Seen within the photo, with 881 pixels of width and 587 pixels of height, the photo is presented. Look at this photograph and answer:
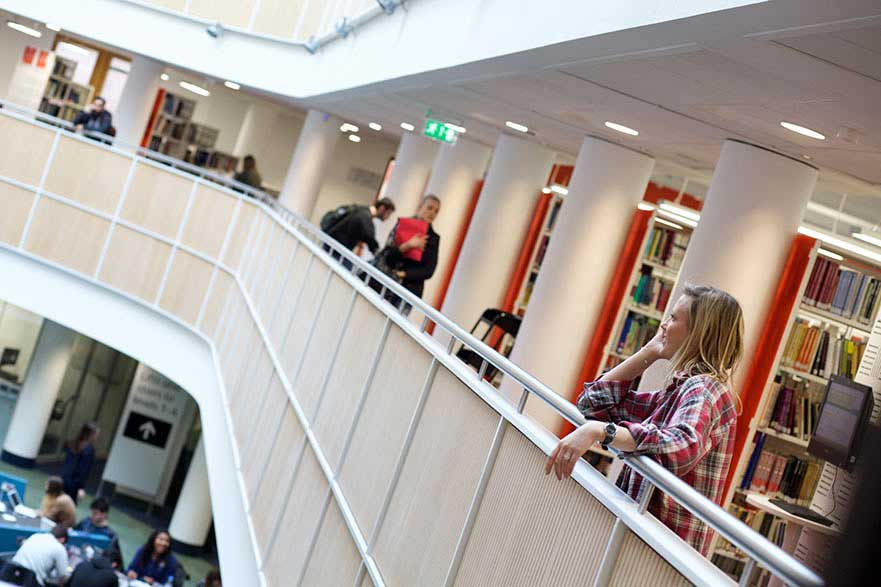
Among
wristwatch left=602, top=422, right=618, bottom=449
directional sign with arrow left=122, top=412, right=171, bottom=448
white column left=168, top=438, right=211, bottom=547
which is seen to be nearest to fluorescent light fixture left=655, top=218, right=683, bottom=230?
wristwatch left=602, top=422, right=618, bottom=449

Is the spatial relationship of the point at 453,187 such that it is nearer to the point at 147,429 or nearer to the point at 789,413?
the point at 789,413

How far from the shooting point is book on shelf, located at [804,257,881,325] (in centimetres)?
746

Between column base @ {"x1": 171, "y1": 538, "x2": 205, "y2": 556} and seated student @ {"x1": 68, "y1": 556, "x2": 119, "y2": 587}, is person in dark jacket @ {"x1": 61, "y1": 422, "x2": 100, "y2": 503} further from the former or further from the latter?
seated student @ {"x1": 68, "y1": 556, "x2": 119, "y2": 587}

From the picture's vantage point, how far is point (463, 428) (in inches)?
142

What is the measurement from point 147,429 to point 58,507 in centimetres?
630

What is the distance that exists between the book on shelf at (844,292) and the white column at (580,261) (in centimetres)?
213

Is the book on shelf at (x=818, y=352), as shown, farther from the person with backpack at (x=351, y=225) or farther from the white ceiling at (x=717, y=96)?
the person with backpack at (x=351, y=225)

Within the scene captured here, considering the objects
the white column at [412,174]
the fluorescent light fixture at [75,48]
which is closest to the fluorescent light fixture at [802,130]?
the white column at [412,174]

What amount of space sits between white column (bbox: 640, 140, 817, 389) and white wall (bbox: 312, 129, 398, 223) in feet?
62.5

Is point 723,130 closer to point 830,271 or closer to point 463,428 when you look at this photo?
point 830,271

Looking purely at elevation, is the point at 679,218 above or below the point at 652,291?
above

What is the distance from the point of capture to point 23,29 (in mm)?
20719

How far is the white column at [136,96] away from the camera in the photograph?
18.6 meters

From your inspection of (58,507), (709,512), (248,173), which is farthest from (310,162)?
(709,512)
